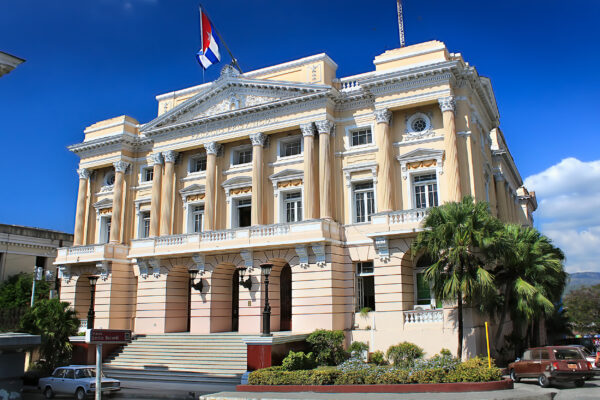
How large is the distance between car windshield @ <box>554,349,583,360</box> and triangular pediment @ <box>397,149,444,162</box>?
11149 mm

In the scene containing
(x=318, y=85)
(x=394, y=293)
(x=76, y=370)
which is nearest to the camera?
(x=76, y=370)

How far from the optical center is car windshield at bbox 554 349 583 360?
20770mm

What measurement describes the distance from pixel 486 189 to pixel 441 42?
911 centimetres

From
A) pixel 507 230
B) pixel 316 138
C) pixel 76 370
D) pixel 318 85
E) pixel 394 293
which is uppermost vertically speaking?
pixel 318 85

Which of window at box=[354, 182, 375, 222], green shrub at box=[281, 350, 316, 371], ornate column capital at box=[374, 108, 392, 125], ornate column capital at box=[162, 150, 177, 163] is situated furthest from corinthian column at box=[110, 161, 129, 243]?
ornate column capital at box=[374, 108, 392, 125]

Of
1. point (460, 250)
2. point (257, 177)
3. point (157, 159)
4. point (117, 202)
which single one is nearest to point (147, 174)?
point (117, 202)

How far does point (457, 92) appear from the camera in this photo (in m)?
28.9

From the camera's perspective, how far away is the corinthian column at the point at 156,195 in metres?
35.3

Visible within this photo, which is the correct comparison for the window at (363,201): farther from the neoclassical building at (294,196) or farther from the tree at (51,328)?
the tree at (51,328)

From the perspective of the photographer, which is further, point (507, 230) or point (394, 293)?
point (394, 293)

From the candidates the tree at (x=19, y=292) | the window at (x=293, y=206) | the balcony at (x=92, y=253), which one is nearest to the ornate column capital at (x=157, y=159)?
the balcony at (x=92, y=253)

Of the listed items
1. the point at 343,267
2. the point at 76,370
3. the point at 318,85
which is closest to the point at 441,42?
the point at 318,85

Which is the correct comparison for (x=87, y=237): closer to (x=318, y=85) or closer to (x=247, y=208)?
(x=247, y=208)

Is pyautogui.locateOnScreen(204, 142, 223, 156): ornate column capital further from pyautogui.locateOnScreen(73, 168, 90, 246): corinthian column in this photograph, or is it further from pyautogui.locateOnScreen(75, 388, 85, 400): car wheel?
pyautogui.locateOnScreen(75, 388, 85, 400): car wheel
